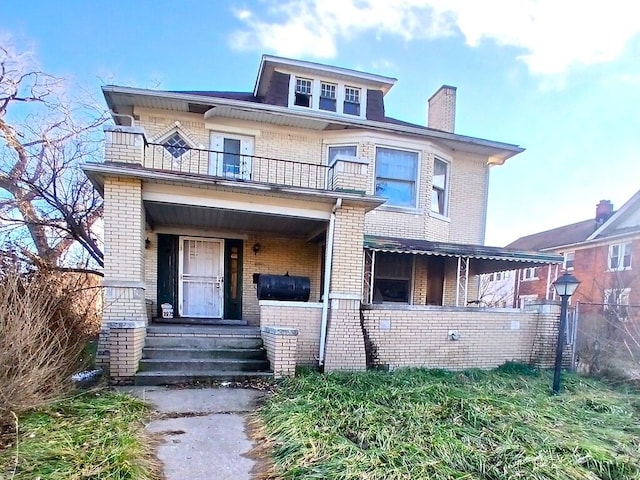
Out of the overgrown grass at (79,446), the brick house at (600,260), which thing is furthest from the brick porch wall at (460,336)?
the brick house at (600,260)

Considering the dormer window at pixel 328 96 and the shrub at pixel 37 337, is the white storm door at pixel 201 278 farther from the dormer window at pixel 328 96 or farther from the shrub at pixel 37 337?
the dormer window at pixel 328 96

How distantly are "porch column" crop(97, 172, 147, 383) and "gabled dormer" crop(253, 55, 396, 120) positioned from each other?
5379 mm

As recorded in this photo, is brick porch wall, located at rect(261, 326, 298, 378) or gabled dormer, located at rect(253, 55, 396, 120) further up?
gabled dormer, located at rect(253, 55, 396, 120)

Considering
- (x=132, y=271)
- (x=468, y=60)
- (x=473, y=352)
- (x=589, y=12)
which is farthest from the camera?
(x=468, y=60)

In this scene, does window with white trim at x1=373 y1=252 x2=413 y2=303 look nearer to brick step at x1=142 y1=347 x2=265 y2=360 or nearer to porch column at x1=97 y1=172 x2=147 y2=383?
brick step at x1=142 y1=347 x2=265 y2=360

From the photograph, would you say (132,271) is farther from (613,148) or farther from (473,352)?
(613,148)

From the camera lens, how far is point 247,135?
31.2 ft

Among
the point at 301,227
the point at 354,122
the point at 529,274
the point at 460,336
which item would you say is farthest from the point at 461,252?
the point at 529,274

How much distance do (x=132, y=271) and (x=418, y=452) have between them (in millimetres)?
5170

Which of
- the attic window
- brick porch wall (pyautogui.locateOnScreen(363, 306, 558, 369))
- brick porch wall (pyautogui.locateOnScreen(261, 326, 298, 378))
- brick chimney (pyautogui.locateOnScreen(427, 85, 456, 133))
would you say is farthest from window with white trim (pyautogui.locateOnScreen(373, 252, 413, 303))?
the attic window

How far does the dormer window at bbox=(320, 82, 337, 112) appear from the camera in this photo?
10.5 meters

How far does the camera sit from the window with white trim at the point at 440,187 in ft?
34.1

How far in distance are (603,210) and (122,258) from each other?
2420 centimetres

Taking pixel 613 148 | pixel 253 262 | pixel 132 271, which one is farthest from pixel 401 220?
pixel 613 148
